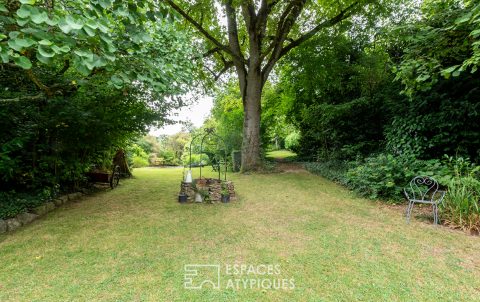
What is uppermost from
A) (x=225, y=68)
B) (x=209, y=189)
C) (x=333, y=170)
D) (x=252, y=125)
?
(x=225, y=68)

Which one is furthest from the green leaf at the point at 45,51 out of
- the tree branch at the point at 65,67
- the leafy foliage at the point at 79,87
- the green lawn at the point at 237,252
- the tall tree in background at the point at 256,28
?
the tall tree in background at the point at 256,28

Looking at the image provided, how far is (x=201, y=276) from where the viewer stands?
2289mm

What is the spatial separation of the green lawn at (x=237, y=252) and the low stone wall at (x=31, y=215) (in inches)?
5.9

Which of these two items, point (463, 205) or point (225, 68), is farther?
point (225, 68)

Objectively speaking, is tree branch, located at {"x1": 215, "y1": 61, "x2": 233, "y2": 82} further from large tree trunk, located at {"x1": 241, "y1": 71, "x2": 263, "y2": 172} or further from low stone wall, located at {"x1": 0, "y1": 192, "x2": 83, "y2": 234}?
low stone wall, located at {"x1": 0, "y1": 192, "x2": 83, "y2": 234}

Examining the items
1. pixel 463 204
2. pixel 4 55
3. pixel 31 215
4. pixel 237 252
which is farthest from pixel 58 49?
pixel 463 204

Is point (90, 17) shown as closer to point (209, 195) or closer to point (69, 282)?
point (69, 282)

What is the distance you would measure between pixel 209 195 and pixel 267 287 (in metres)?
2.86

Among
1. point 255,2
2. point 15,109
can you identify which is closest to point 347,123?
point 255,2

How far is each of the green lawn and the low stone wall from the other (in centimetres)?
A: 15

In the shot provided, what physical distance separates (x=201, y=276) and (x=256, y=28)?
24.1ft

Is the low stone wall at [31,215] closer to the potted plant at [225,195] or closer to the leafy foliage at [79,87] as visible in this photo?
the leafy foliage at [79,87]

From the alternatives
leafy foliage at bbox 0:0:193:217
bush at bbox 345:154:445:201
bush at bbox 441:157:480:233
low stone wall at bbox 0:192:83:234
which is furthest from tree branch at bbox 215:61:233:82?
bush at bbox 441:157:480:233

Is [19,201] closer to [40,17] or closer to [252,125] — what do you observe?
[40,17]
